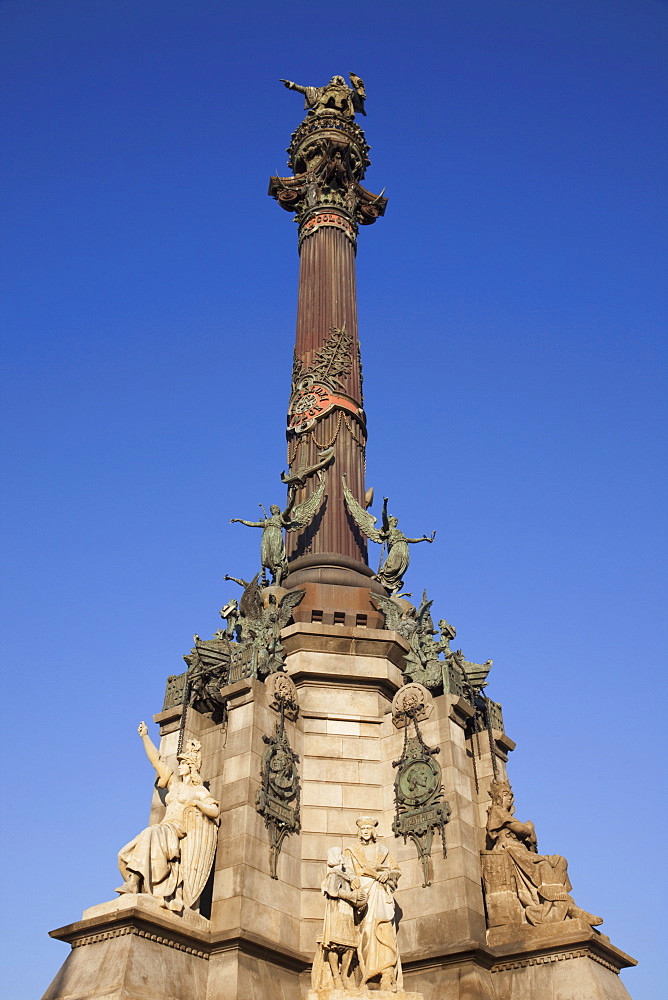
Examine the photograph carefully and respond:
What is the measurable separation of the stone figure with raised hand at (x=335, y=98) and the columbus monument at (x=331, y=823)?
1325 cm

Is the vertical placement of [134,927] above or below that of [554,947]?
below

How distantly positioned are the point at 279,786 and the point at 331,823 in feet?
4.77

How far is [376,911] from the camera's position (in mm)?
16000

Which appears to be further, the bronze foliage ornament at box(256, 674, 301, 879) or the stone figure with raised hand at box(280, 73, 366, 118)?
the stone figure with raised hand at box(280, 73, 366, 118)

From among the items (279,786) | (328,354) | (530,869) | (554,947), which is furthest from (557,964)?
(328,354)

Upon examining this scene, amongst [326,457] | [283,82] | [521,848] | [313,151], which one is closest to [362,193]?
[313,151]

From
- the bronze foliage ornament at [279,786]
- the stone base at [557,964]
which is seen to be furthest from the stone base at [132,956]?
the stone base at [557,964]

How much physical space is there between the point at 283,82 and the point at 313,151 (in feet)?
15.0

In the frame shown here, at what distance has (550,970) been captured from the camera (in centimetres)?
1716

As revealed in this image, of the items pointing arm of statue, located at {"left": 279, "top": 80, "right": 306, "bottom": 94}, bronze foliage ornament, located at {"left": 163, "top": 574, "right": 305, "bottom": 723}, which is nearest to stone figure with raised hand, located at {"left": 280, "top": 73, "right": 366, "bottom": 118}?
pointing arm of statue, located at {"left": 279, "top": 80, "right": 306, "bottom": 94}

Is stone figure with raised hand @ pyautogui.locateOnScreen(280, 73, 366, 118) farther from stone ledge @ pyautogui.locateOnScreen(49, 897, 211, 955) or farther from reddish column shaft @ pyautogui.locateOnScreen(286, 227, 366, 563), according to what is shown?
stone ledge @ pyautogui.locateOnScreen(49, 897, 211, 955)

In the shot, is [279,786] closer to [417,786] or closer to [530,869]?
[417,786]

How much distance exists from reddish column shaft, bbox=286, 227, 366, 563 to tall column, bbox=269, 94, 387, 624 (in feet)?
0.10

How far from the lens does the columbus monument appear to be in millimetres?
15844
